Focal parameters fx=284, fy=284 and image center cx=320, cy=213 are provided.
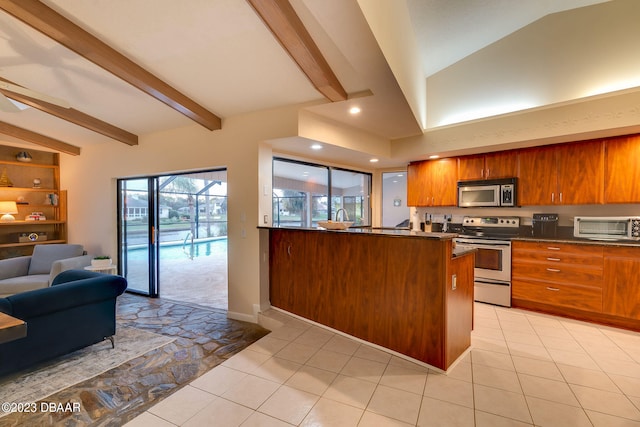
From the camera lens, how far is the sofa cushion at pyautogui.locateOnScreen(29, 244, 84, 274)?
14.0 feet

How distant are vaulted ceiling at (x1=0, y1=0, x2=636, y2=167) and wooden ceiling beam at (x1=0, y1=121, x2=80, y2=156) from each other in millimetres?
485

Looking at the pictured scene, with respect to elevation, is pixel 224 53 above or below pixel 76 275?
above

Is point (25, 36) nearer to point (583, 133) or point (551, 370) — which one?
point (551, 370)

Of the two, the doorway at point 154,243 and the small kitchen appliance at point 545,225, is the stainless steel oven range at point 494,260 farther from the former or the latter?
the doorway at point 154,243

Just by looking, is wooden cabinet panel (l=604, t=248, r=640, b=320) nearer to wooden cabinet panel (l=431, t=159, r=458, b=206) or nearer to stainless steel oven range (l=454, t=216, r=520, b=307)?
stainless steel oven range (l=454, t=216, r=520, b=307)

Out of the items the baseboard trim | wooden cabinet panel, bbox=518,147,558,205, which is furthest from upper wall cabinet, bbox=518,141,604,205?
the baseboard trim

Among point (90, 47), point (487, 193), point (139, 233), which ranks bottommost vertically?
point (139, 233)

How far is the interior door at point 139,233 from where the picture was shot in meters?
4.68

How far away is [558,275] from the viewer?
345cm

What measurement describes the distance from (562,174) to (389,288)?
2939mm

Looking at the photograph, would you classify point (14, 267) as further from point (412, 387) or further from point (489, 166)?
point (489, 166)

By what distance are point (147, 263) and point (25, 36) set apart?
331 centimetres

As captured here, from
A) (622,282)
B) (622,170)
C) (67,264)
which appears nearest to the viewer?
(622,282)

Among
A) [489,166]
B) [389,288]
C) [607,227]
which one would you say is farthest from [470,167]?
[389,288]
